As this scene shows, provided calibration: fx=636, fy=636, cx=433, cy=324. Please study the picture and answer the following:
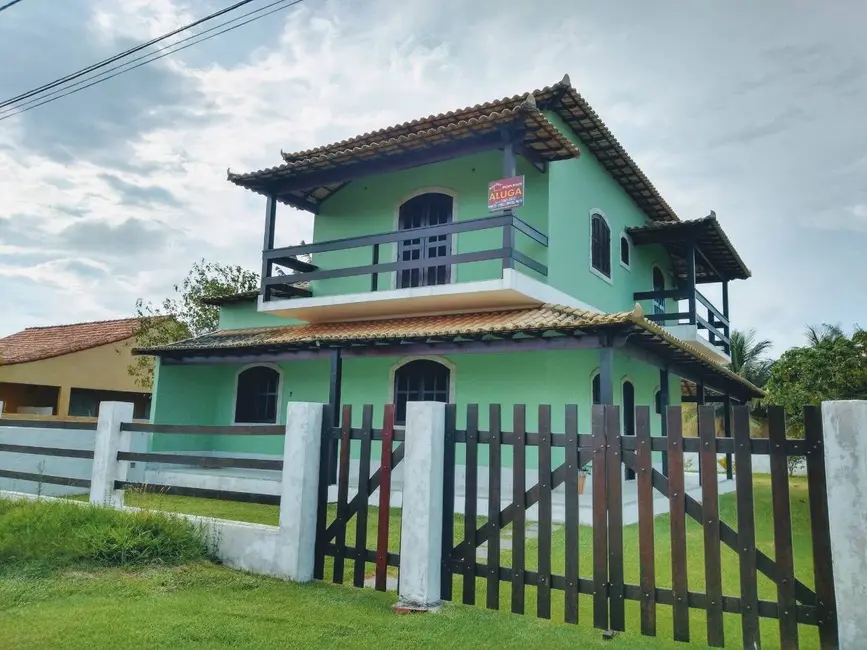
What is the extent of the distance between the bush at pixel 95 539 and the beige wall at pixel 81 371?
15.1m

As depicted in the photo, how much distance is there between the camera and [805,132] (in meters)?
13.2

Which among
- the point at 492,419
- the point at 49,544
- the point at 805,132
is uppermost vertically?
the point at 805,132

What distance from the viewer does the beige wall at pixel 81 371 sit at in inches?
746

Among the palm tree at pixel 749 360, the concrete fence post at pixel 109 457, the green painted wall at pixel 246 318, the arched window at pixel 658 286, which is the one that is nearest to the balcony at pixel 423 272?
the green painted wall at pixel 246 318

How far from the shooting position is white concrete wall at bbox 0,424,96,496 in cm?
912

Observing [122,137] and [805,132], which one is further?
[805,132]

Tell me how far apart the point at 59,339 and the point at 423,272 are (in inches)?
636

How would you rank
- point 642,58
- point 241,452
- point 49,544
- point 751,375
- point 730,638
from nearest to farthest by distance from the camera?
point 730,638, point 49,544, point 642,58, point 241,452, point 751,375

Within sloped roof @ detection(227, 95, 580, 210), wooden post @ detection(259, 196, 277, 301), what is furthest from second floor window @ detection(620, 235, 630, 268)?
wooden post @ detection(259, 196, 277, 301)

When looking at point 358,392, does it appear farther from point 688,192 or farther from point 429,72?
point 688,192

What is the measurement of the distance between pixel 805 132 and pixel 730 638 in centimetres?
1199

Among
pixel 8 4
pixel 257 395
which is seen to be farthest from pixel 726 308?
pixel 8 4

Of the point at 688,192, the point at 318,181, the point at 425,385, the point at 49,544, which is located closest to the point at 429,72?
the point at 318,181

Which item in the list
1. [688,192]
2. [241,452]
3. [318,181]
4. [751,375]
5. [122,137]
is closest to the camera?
[122,137]
